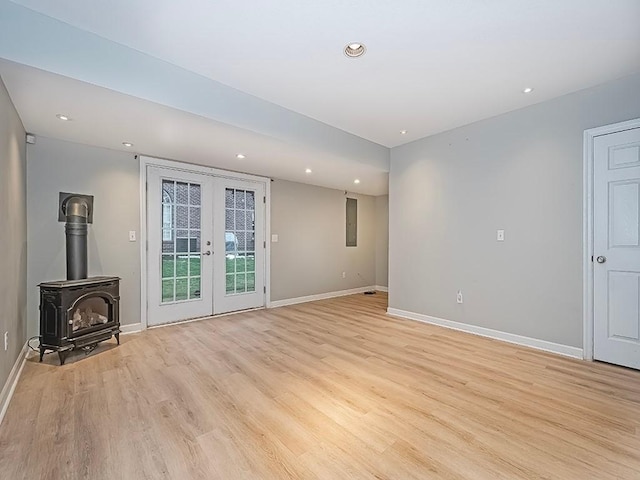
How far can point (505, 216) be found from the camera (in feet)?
10.7

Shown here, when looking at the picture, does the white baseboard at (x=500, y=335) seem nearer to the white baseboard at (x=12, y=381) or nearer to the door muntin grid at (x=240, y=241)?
the door muntin grid at (x=240, y=241)

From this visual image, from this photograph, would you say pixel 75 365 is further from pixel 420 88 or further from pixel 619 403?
pixel 619 403

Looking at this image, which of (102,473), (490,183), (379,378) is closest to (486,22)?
(490,183)

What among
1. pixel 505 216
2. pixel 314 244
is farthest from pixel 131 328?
pixel 505 216

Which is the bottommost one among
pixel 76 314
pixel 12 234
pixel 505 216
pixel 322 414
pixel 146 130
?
pixel 322 414

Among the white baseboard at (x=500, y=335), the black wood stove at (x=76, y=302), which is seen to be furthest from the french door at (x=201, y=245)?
the white baseboard at (x=500, y=335)

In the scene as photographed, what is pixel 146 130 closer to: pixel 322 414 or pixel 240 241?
pixel 240 241

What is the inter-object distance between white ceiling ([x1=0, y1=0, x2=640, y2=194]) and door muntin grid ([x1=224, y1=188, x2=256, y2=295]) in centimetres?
140

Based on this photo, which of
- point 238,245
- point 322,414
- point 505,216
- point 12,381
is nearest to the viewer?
point 322,414

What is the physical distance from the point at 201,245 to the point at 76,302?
1653 millimetres

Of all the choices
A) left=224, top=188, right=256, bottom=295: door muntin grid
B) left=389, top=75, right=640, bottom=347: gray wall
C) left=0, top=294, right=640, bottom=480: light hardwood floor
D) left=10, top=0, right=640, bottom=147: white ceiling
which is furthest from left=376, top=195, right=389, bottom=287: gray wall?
left=10, top=0, right=640, bottom=147: white ceiling

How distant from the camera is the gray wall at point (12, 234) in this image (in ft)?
6.69

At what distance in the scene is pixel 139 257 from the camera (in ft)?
12.2

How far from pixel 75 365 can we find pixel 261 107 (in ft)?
9.48
